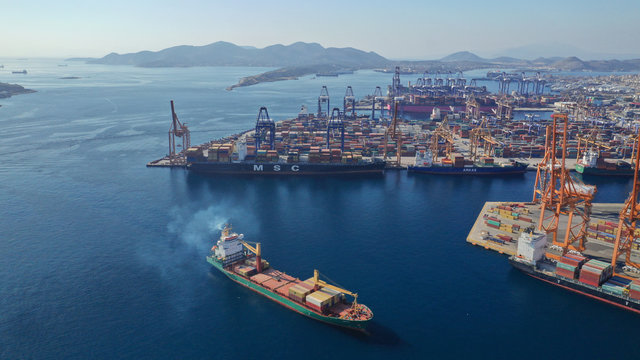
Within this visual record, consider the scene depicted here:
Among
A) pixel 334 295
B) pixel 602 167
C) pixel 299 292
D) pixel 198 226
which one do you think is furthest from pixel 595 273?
pixel 602 167

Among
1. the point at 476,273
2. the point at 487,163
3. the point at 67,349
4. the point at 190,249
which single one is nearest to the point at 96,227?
the point at 190,249

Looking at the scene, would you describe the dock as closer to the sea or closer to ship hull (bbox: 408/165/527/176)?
the sea

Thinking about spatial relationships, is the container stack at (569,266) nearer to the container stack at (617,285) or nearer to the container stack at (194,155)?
the container stack at (617,285)

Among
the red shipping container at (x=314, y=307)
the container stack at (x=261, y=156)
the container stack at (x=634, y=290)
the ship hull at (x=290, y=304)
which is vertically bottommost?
the ship hull at (x=290, y=304)

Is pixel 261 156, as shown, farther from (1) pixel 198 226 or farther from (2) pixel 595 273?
(2) pixel 595 273

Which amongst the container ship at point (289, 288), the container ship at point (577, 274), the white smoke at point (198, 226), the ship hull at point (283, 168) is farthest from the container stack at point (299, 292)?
the ship hull at point (283, 168)

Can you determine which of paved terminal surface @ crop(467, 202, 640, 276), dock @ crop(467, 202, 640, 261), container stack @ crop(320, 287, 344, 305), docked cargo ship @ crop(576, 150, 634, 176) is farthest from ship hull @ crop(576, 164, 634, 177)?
container stack @ crop(320, 287, 344, 305)
